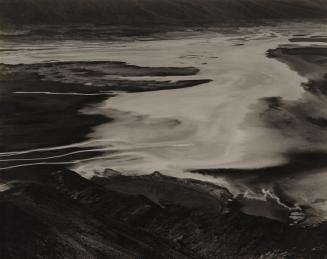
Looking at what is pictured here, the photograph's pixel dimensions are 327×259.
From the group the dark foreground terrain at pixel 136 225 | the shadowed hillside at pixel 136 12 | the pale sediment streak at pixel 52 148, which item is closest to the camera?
the dark foreground terrain at pixel 136 225

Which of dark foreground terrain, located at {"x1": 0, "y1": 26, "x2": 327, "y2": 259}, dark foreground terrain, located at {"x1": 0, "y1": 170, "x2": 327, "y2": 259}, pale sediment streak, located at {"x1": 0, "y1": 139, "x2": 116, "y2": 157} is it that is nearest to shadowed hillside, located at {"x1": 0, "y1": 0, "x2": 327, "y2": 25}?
dark foreground terrain, located at {"x1": 0, "y1": 26, "x2": 327, "y2": 259}

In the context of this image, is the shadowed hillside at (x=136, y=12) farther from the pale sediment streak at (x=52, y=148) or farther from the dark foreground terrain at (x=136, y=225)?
the dark foreground terrain at (x=136, y=225)

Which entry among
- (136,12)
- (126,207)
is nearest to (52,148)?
(126,207)

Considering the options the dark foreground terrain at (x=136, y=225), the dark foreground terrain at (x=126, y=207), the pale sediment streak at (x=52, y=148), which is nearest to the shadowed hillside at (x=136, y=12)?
the dark foreground terrain at (x=126, y=207)

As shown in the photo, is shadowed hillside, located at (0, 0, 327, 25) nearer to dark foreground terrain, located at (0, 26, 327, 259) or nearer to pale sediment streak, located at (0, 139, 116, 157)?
dark foreground terrain, located at (0, 26, 327, 259)

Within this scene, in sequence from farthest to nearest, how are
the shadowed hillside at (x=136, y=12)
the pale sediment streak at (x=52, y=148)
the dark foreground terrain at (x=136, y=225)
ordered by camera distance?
the shadowed hillside at (x=136, y=12)
the pale sediment streak at (x=52, y=148)
the dark foreground terrain at (x=136, y=225)

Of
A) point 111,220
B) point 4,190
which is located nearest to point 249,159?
point 111,220

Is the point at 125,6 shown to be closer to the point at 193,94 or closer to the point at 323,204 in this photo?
the point at 193,94

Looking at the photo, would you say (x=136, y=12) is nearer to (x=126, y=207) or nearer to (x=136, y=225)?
(x=126, y=207)
